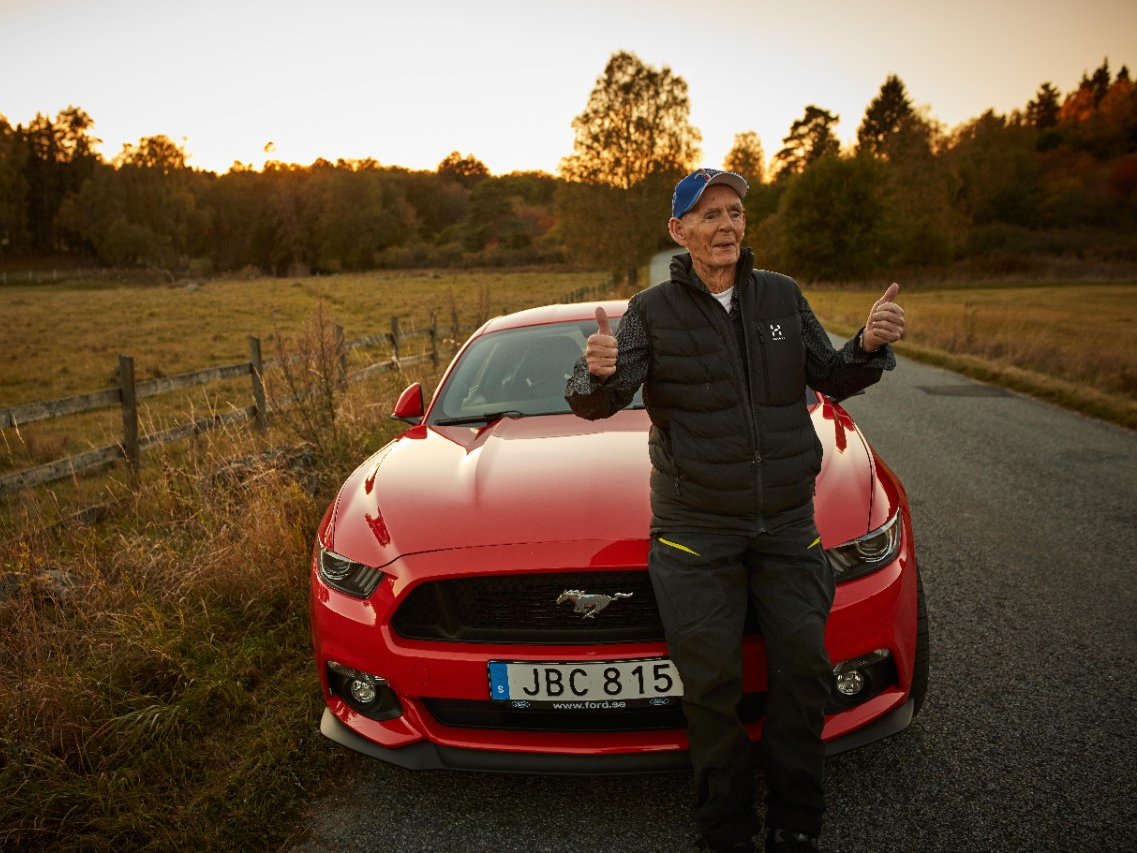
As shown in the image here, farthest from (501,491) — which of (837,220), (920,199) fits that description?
(920,199)

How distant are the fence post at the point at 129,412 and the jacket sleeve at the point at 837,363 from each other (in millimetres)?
5596

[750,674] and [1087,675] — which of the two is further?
[1087,675]

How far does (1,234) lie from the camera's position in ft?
246

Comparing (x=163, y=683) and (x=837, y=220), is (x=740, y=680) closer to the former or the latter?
(x=163, y=683)

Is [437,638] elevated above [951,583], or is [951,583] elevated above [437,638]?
[437,638]

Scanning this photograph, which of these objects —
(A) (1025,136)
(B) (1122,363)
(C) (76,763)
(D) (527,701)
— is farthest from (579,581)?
(A) (1025,136)

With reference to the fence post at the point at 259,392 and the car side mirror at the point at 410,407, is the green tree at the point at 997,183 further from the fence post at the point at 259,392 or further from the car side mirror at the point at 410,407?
the car side mirror at the point at 410,407

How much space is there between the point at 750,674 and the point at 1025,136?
76.2 m

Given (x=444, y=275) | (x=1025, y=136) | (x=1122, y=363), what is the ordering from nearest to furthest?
1. (x=1122, y=363)
2. (x=444, y=275)
3. (x=1025, y=136)

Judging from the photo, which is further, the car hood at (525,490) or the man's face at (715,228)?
the car hood at (525,490)

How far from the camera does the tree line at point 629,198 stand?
4622 cm

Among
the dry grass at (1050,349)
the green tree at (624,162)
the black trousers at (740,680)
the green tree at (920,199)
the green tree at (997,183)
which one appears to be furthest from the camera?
the green tree at (997,183)


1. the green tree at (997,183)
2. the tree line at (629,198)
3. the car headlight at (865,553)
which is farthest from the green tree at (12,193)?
the car headlight at (865,553)

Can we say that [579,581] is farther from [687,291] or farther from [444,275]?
[444,275]
